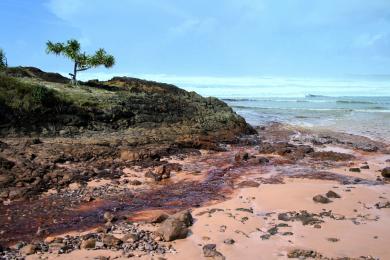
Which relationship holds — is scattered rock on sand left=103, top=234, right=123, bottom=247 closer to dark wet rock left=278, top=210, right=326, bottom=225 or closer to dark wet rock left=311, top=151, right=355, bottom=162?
dark wet rock left=278, top=210, right=326, bottom=225

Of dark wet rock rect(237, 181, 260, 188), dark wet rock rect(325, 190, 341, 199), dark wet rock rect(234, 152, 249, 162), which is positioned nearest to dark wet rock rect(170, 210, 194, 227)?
dark wet rock rect(237, 181, 260, 188)

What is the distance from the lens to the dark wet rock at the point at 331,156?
17797mm

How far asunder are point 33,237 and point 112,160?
22.8 feet

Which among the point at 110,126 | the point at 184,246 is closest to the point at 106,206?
the point at 184,246

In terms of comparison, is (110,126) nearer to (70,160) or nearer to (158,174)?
(70,160)

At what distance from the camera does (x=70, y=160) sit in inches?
611

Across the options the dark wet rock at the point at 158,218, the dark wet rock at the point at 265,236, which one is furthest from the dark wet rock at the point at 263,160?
the dark wet rock at the point at 265,236

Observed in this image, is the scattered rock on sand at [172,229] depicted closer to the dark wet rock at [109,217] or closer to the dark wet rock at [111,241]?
the dark wet rock at [111,241]

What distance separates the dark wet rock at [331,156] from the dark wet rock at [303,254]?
9920 mm

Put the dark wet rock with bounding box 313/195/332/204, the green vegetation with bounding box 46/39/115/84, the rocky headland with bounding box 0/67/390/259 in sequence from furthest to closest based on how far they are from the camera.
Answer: the green vegetation with bounding box 46/39/115/84
the dark wet rock with bounding box 313/195/332/204
the rocky headland with bounding box 0/67/390/259

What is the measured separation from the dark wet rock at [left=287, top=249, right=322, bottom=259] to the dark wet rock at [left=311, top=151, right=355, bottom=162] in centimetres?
992

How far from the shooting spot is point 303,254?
8.24 m

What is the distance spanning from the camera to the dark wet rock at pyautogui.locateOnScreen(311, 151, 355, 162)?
17797 mm

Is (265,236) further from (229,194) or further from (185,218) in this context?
(229,194)
